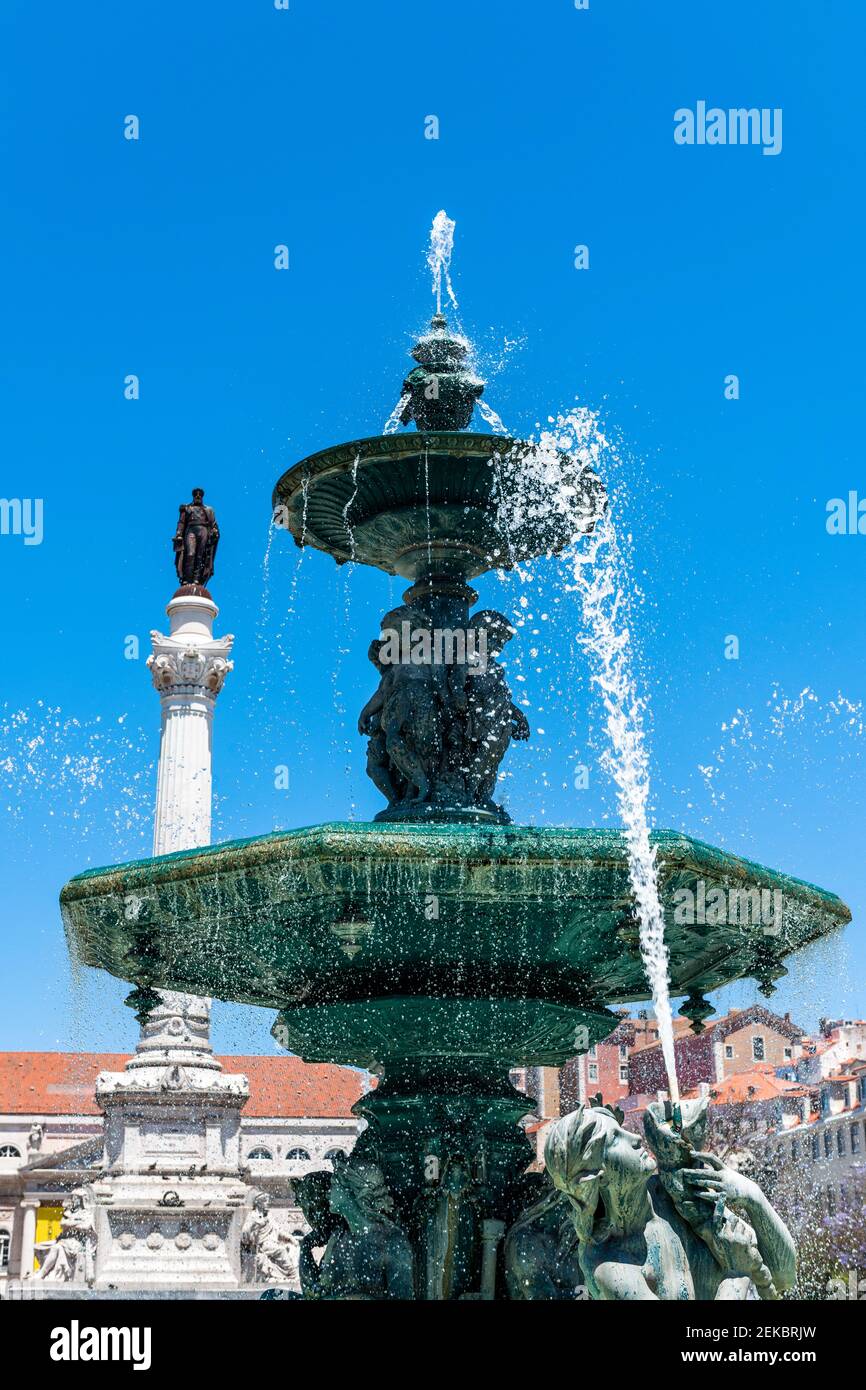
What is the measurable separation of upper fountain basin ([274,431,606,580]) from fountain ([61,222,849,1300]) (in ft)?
0.05

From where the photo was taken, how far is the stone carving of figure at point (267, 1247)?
24.9 meters

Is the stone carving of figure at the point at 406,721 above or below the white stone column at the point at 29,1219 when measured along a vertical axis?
above

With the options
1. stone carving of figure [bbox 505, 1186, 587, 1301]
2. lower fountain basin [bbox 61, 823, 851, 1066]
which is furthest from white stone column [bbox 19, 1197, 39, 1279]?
stone carving of figure [bbox 505, 1186, 587, 1301]

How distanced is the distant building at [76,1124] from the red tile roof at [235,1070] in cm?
5

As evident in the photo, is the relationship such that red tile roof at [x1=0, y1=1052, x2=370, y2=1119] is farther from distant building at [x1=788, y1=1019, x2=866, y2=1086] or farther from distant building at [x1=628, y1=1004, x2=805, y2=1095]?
distant building at [x1=788, y1=1019, x2=866, y2=1086]

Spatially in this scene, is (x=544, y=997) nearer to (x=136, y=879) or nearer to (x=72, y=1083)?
(x=136, y=879)

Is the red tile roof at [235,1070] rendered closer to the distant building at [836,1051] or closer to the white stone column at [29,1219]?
the white stone column at [29,1219]

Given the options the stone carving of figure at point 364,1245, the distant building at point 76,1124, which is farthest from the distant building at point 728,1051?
the stone carving of figure at point 364,1245

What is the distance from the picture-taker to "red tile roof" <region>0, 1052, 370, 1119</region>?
6675cm

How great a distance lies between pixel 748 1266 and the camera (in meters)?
6.48

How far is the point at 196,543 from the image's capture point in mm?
32906

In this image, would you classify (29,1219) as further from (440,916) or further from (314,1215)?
(440,916)

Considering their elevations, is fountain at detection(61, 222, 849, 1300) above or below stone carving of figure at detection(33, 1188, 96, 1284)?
above
